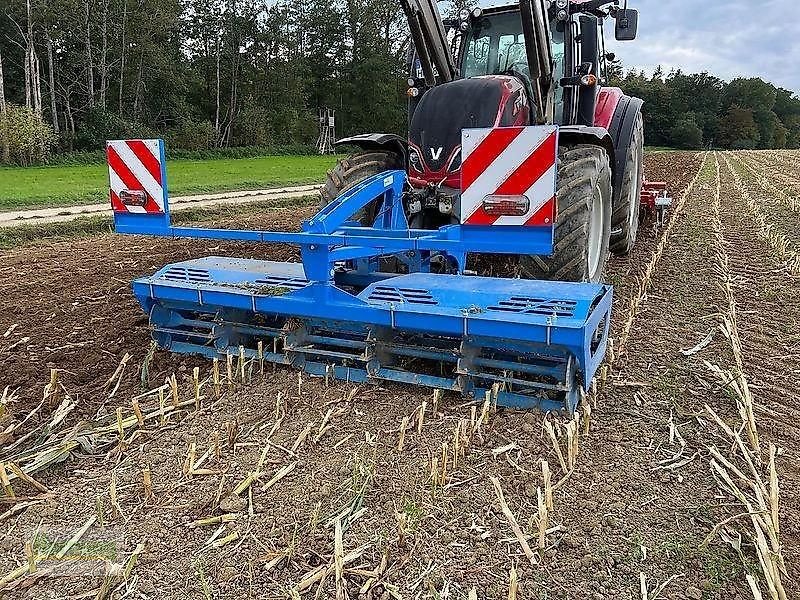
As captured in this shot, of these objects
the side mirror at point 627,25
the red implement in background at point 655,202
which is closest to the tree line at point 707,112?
the red implement in background at point 655,202

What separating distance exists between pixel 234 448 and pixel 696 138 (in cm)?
5419

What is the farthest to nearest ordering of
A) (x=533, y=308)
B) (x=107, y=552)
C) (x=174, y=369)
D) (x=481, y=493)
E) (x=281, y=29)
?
(x=281, y=29), (x=174, y=369), (x=533, y=308), (x=481, y=493), (x=107, y=552)

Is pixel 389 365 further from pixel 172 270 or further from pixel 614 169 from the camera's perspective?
pixel 614 169

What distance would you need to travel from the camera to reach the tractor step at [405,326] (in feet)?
10.7

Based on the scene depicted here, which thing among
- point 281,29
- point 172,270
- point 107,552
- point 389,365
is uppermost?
point 281,29

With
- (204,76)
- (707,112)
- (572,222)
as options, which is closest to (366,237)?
(572,222)

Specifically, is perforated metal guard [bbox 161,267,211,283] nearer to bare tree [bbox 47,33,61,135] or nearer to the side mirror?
the side mirror

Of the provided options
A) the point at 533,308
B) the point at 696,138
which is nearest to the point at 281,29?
the point at 696,138

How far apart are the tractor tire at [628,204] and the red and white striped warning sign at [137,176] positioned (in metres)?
3.99

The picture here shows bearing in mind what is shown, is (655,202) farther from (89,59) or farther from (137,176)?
(89,59)

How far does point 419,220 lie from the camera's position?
4.88 meters

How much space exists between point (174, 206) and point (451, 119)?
9.39m

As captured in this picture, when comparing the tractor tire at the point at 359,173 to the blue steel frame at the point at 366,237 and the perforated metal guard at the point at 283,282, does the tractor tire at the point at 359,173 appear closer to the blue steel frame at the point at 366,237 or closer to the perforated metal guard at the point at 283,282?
the blue steel frame at the point at 366,237

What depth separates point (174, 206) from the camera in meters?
12.9
